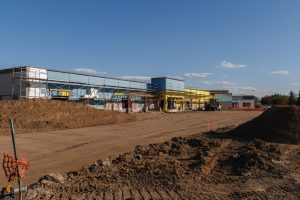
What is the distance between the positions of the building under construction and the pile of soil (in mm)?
28478

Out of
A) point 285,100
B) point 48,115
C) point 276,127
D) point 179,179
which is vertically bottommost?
point 179,179

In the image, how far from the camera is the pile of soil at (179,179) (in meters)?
8.16

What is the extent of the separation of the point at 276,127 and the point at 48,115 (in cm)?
2059

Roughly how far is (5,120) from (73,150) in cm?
1312

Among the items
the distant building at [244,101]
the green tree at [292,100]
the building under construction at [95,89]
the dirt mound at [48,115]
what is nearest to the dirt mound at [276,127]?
the dirt mound at [48,115]

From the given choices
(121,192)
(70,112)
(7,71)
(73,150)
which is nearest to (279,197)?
(121,192)

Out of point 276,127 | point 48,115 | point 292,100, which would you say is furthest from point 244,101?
point 276,127

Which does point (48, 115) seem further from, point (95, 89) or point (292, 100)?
point (292, 100)

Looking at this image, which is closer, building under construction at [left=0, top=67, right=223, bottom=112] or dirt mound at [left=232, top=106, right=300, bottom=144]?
dirt mound at [left=232, top=106, right=300, bottom=144]

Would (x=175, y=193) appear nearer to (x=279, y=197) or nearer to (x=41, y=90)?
(x=279, y=197)

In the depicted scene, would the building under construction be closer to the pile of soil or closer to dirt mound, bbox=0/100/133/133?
dirt mound, bbox=0/100/133/133

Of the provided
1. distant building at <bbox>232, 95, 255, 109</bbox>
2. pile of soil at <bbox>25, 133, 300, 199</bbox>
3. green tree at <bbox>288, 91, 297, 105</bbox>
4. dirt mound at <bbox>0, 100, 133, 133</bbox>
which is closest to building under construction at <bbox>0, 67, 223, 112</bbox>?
dirt mound at <bbox>0, 100, 133, 133</bbox>

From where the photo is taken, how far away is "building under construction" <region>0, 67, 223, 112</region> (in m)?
37.7

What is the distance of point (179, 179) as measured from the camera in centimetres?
932
